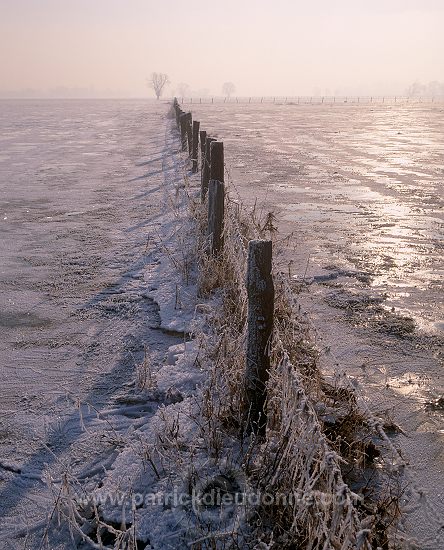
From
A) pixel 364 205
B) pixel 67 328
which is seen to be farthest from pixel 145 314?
pixel 364 205

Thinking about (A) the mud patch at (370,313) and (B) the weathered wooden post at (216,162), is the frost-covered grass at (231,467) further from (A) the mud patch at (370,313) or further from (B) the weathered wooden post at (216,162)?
(B) the weathered wooden post at (216,162)

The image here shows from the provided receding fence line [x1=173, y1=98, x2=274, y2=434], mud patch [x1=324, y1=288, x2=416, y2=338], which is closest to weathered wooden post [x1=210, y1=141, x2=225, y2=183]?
mud patch [x1=324, y1=288, x2=416, y2=338]

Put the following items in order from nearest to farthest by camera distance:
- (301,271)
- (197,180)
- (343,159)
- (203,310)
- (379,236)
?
(203,310), (301,271), (379,236), (197,180), (343,159)

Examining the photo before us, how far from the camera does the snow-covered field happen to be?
133 inches

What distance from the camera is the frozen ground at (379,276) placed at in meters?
3.72

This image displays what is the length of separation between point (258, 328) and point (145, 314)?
2.57m

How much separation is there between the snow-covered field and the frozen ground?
0.06ft

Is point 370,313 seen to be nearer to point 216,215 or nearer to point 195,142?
point 216,215

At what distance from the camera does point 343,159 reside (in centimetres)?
1722

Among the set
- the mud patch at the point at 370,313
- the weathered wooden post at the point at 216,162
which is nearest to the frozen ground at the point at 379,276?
the mud patch at the point at 370,313

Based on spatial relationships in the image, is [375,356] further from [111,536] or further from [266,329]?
[111,536]

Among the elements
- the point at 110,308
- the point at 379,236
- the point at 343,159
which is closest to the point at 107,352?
A: the point at 110,308

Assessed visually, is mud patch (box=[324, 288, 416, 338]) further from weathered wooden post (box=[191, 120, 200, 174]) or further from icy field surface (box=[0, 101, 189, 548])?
weathered wooden post (box=[191, 120, 200, 174])

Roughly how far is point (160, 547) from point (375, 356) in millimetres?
2696
